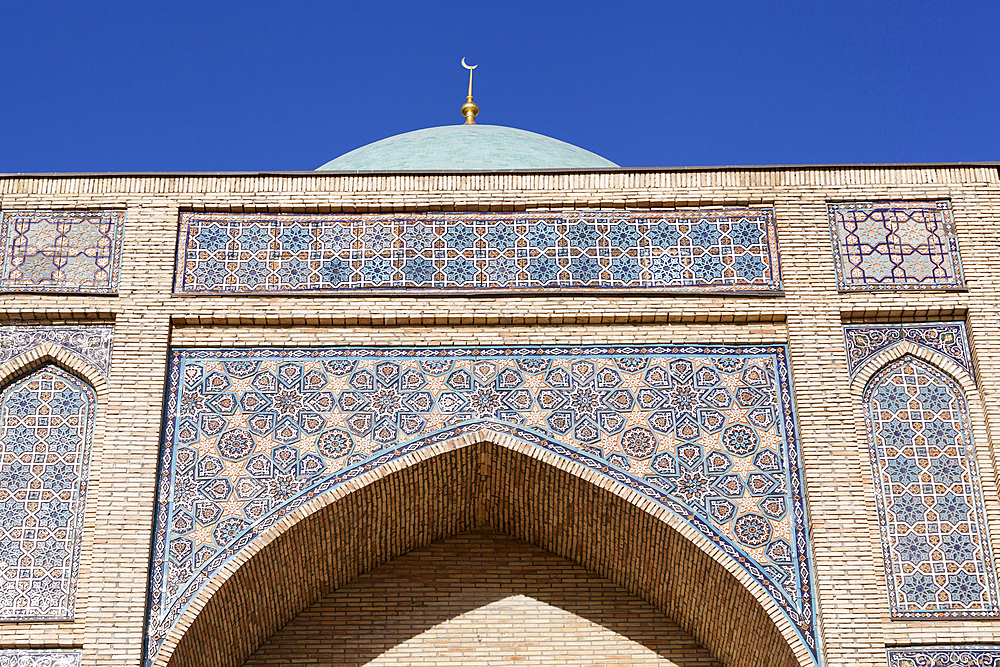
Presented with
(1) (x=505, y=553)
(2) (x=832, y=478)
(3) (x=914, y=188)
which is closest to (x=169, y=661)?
(1) (x=505, y=553)

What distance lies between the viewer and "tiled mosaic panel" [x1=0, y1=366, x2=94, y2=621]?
6.02 meters

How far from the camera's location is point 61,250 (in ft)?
22.0

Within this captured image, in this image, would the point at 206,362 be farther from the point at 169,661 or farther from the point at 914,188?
the point at 914,188

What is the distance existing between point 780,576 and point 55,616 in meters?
3.04

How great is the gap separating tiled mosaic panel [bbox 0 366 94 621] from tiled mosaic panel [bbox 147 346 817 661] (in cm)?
38

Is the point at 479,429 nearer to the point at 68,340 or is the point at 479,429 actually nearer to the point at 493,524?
the point at 493,524

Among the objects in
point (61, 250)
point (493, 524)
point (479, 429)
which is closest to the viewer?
point (479, 429)

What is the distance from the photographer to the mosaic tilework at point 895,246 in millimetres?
6633

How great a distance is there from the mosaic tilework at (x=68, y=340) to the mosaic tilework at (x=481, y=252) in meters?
0.43

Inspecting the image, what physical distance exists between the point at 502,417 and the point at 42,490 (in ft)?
6.61

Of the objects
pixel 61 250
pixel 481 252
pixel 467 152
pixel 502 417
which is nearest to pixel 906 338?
pixel 502 417

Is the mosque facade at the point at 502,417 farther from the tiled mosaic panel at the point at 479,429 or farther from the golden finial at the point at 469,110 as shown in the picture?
the golden finial at the point at 469,110

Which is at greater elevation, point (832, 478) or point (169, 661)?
point (832, 478)

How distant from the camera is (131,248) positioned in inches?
263
